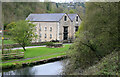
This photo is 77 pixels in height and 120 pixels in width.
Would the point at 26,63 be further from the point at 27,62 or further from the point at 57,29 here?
the point at 57,29

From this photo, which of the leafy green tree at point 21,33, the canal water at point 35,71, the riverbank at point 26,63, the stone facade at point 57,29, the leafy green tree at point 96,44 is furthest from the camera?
the stone facade at point 57,29

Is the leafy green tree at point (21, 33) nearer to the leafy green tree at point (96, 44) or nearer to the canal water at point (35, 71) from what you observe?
the canal water at point (35, 71)

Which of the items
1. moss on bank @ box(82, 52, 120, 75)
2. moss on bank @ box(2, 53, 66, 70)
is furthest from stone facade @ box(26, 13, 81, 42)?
moss on bank @ box(82, 52, 120, 75)

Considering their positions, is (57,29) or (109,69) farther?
(57,29)

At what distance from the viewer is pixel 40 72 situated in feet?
32.4

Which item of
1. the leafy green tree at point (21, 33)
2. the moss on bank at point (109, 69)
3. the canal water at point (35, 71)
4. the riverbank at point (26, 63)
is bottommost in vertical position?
the canal water at point (35, 71)

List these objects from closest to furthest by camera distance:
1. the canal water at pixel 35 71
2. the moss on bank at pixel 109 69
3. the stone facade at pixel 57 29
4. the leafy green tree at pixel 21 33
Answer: the moss on bank at pixel 109 69
the canal water at pixel 35 71
the leafy green tree at pixel 21 33
the stone facade at pixel 57 29

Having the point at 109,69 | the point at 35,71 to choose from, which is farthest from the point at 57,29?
the point at 109,69

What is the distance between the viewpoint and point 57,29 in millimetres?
23266

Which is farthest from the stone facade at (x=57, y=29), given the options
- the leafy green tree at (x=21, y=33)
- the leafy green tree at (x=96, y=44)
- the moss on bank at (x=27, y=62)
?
the leafy green tree at (x=96, y=44)

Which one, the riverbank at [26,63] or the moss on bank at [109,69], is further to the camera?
the riverbank at [26,63]

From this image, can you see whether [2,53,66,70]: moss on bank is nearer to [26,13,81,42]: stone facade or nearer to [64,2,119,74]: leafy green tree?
[64,2,119,74]: leafy green tree

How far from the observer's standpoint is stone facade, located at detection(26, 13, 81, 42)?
21550 mm

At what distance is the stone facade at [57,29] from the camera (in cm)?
2155
